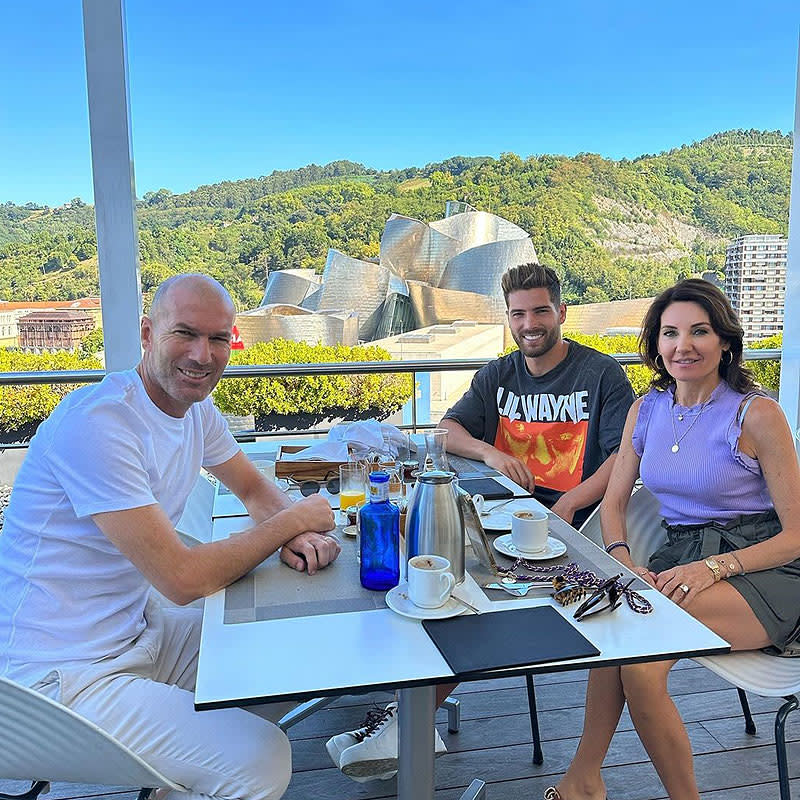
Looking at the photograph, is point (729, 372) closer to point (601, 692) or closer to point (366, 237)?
point (601, 692)

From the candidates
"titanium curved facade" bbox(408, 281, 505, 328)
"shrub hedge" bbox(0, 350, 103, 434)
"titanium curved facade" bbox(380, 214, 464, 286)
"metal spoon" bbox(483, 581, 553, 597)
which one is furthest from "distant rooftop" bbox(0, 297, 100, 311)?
"metal spoon" bbox(483, 581, 553, 597)

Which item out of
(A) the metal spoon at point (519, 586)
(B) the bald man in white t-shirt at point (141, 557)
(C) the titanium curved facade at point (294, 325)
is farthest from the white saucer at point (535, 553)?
(C) the titanium curved facade at point (294, 325)

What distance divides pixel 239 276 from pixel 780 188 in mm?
5040

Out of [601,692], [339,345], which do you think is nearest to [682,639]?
[601,692]

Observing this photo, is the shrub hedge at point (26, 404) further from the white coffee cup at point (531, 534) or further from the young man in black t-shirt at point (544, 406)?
the white coffee cup at point (531, 534)

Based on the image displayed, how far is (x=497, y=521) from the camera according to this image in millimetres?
1784

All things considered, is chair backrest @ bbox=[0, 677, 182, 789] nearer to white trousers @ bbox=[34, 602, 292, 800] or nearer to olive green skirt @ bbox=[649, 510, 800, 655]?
white trousers @ bbox=[34, 602, 292, 800]

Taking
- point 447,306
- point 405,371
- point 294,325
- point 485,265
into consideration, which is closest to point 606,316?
point 485,265

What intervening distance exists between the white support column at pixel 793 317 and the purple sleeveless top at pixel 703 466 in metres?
2.04

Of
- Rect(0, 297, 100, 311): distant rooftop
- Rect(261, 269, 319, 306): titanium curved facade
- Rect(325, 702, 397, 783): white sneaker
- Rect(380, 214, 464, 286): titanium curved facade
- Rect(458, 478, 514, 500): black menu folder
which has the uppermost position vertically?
Rect(380, 214, 464, 286): titanium curved facade

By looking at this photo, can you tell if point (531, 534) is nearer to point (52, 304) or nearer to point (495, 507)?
point (495, 507)

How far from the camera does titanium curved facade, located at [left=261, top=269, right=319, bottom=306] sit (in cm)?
693

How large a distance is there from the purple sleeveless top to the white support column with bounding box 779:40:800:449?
6.68 ft

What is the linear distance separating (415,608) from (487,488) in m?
0.86
